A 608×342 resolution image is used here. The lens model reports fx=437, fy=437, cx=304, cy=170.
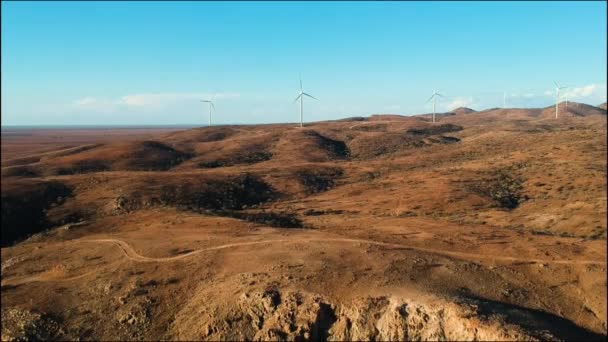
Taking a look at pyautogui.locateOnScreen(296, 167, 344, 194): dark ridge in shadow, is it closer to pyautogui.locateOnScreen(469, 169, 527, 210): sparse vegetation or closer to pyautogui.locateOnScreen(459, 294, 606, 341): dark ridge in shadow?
pyautogui.locateOnScreen(469, 169, 527, 210): sparse vegetation

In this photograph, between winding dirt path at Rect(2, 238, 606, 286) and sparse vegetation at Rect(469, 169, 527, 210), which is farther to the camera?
sparse vegetation at Rect(469, 169, 527, 210)

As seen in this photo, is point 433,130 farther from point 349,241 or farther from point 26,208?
point 26,208

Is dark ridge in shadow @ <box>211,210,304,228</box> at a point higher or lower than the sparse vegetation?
lower

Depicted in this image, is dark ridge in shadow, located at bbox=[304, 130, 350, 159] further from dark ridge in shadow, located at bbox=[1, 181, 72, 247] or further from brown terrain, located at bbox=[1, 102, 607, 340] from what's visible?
dark ridge in shadow, located at bbox=[1, 181, 72, 247]

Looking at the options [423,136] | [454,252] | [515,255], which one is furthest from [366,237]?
[423,136]

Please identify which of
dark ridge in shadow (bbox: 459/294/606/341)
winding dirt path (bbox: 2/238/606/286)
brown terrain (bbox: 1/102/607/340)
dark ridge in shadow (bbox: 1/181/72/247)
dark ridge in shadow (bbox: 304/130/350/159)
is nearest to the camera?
dark ridge in shadow (bbox: 459/294/606/341)

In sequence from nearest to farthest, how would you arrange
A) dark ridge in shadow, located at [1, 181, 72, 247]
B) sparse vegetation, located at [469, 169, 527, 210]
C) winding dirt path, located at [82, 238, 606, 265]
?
winding dirt path, located at [82, 238, 606, 265], dark ridge in shadow, located at [1, 181, 72, 247], sparse vegetation, located at [469, 169, 527, 210]

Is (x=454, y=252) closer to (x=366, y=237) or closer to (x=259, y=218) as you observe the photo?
(x=366, y=237)

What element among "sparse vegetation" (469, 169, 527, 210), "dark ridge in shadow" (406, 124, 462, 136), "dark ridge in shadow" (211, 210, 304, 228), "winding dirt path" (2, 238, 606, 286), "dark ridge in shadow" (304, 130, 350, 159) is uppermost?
"dark ridge in shadow" (406, 124, 462, 136)

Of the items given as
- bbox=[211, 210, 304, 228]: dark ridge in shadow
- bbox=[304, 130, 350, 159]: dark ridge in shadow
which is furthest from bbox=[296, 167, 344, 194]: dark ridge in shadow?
bbox=[304, 130, 350, 159]: dark ridge in shadow
